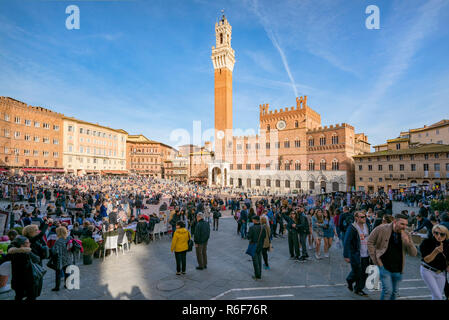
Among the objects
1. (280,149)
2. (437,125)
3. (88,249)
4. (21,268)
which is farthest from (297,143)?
(21,268)

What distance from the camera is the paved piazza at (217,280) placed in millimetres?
4531

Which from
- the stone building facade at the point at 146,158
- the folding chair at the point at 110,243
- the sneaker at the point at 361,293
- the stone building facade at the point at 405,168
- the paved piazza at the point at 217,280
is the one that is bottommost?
Answer: the paved piazza at the point at 217,280

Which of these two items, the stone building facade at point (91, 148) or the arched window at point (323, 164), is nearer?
the arched window at point (323, 164)

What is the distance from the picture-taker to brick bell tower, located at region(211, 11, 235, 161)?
162 ft

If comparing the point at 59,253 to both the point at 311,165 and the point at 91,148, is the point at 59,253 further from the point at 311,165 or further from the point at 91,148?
the point at 91,148

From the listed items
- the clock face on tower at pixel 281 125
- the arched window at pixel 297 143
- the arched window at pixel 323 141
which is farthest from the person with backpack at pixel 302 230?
the clock face on tower at pixel 281 125

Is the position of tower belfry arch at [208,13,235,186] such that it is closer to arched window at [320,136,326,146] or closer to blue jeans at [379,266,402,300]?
arched window at [320,136,326,146]

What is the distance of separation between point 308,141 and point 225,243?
3665cm

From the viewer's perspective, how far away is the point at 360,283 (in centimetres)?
446

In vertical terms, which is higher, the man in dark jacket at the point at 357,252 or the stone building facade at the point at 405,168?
the stone building facade at the point at 405,168

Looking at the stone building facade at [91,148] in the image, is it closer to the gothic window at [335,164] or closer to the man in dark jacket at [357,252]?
the gothic window at [335,164]

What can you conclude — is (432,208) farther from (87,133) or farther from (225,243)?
(87,133)
